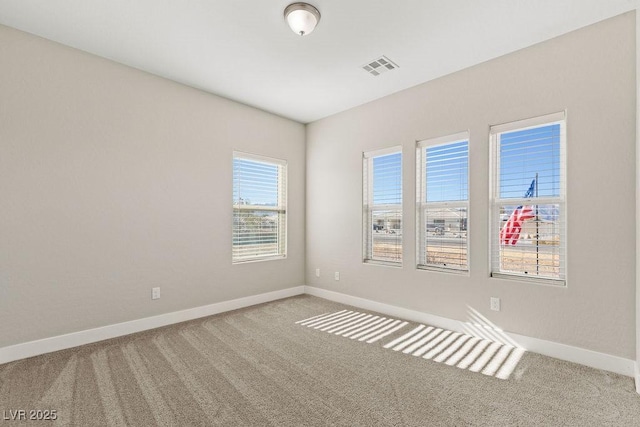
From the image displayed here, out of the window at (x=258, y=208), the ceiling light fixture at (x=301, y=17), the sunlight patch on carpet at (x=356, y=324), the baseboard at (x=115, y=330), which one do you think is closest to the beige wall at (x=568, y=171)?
the sunlight patch on carpet at (x=356, y=324)

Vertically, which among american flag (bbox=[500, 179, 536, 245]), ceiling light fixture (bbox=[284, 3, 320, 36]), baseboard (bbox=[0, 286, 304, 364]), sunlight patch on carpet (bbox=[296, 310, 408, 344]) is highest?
ceiling light fixture (bbox=[284, 3, 320, 36])

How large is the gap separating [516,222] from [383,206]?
154cm

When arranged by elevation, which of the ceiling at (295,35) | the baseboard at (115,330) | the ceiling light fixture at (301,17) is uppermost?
the ceiling at (295,35)

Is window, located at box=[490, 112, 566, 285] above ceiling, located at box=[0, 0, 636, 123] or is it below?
below

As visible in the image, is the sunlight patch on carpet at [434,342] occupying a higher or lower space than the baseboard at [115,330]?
lower

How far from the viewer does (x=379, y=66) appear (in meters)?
3.15

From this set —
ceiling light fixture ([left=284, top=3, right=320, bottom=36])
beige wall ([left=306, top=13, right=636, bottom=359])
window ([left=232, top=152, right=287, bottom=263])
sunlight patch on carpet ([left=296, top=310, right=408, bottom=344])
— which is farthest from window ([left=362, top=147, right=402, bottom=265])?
ceiling light fixture ([left=284, top=3, right=320, bottom=36])

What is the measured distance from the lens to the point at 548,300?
2.68 meters

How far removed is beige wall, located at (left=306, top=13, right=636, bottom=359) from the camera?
2359mm

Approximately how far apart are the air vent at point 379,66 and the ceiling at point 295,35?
63 mm

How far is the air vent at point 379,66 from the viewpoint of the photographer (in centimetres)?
303

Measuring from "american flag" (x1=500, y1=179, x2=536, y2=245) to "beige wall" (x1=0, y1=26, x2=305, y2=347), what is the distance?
3143 mm

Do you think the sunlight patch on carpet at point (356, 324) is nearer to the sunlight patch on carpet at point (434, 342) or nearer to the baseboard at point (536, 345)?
the sunlight patch on carpet at point (434, 342)

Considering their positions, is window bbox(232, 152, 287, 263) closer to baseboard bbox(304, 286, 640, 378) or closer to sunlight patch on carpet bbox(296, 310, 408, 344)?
sunlight patch on carpet bbox(296, 310, 408, 344)
